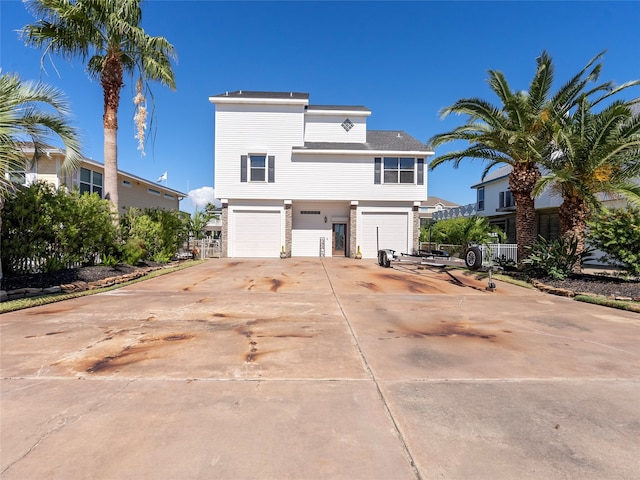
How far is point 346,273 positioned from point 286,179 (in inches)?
396

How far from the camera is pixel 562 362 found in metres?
4.20

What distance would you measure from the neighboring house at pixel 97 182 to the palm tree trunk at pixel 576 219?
16.1 m

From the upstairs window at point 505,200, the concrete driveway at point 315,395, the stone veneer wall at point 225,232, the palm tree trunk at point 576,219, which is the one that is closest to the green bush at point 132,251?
the concrete driveway at point 315,395

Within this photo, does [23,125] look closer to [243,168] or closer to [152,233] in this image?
[152,233]

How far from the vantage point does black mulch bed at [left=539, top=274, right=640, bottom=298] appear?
8.75 metres

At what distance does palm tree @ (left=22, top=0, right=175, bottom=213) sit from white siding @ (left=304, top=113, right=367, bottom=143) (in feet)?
37.9

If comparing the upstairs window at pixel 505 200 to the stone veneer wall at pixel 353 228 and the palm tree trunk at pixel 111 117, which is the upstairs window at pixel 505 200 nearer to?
the stone veneer wall at pixel 353 228

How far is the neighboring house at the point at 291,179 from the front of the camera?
21062 millimetres

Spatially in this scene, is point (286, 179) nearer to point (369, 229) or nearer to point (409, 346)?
point (369, 229)

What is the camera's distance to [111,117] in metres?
12.2

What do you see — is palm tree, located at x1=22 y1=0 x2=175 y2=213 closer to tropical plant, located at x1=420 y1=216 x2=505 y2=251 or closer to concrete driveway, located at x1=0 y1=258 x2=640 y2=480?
concrete driveway, located at x1=0 y1=258 x2=640 y2=480

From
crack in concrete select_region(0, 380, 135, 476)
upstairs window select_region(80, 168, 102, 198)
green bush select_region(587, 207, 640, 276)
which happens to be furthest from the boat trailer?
upstairs window select_region(80, 168, 102, 198)

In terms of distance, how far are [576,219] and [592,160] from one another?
6.58 feet

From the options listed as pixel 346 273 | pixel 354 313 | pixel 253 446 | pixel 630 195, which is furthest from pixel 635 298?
pixel 253 446
